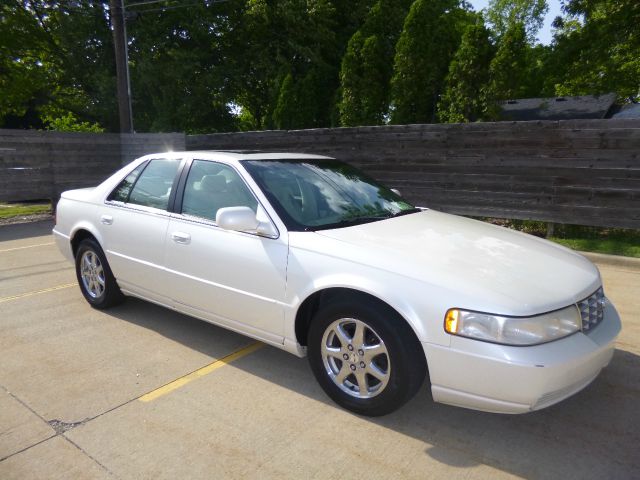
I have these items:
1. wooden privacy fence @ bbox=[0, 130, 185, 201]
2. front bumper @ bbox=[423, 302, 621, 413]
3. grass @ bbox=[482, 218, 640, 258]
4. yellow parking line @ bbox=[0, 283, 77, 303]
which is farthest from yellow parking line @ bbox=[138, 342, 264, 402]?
wooden privacy fence @ bbox=[0, 130, 185, 201]

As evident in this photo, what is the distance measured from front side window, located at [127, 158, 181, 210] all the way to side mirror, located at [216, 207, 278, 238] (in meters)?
1.03

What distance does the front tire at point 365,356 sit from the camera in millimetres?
2668

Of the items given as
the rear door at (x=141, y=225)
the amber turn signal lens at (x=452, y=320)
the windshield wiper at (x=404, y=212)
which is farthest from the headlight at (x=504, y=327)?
the rear door at (x=141, y=225)

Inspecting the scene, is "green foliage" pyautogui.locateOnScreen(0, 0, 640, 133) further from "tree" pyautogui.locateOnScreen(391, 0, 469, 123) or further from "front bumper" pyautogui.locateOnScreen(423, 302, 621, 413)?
"front bumper" pyautogui.locateOnScreen(423, 302, 621, 413)

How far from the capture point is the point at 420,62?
13656 mm

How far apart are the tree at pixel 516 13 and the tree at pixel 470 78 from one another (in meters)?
39.4

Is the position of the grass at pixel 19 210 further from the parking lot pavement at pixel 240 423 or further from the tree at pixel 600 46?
the tree at pixel 600 46

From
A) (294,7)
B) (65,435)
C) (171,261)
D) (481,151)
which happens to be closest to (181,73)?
(294,7)

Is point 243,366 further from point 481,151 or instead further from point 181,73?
point 181,73

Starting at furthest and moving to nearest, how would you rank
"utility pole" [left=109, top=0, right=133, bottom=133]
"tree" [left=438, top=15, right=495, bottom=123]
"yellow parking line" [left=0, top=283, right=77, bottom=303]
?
"utility pole" [left=109, top=0, right=133, bottom=133], "tree" [left=438, top=15, right=495, bottom=123], "yellow parking line" [left=0, top=283, right=77, bottom=303]

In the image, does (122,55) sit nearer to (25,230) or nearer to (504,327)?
(25,230)

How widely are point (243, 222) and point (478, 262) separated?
1.50 meters

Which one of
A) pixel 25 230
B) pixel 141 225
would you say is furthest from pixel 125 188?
pixel 25 230

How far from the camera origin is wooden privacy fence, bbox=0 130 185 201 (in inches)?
407
